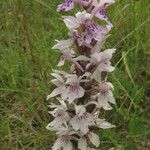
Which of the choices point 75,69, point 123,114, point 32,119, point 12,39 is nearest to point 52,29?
point 12,39

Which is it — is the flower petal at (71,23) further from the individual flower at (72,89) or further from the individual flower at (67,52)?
the individual flower at (72,89)

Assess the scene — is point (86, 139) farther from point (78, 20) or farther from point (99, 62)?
point (78, 20)

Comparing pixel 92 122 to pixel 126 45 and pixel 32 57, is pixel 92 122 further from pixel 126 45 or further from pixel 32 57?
pixel 126 45

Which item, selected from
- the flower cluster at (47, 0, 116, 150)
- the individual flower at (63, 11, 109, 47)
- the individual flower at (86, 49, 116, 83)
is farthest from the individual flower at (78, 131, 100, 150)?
the individual flower at (63, 11, 109, 47)

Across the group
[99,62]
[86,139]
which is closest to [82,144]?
[86,139]

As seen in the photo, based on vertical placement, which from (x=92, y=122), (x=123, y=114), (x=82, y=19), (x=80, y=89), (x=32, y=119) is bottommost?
(x=32, y=119)

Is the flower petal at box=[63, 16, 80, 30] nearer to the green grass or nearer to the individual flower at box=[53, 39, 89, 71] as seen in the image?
the individual flower at box=[53, 39, 89, 71]
